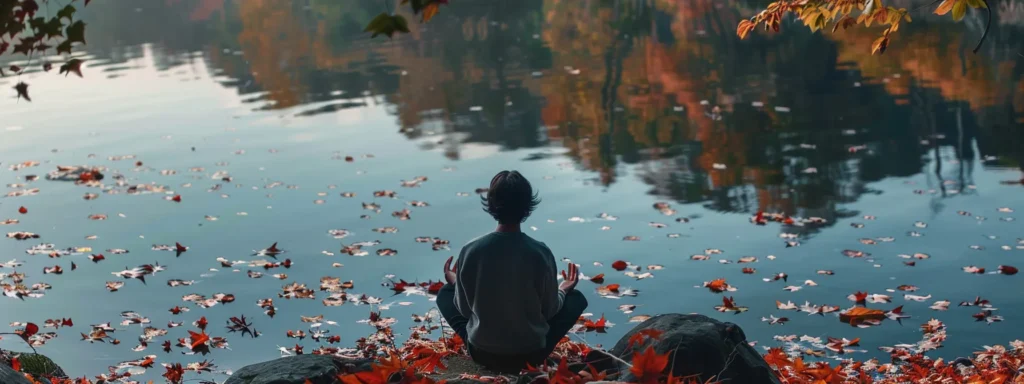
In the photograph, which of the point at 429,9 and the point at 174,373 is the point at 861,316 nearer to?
the point at 174,373

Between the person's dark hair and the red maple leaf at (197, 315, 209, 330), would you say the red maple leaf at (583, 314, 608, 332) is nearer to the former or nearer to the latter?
the person's dark hair

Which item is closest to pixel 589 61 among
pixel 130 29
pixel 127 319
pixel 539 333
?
pixel 127 319

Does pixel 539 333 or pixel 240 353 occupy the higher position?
pixel 539 333

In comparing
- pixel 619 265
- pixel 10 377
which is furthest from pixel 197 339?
pixel 619 265

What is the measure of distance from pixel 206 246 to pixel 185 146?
623 cm

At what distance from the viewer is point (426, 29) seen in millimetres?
34500

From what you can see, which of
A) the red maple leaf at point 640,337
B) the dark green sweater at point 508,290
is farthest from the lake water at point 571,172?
the red maple leaf at point 640,337

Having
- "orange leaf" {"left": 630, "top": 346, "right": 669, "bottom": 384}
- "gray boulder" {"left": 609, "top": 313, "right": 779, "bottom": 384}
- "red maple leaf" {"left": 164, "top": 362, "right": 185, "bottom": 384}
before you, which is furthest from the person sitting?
"red maple leaf" {"left": 164, "top": 362, "right": 185, "bottom": 384}

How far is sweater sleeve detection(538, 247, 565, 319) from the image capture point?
4.64 metres

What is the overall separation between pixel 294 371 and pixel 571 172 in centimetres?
869

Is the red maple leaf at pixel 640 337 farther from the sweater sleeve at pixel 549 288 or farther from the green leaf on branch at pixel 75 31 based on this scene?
the green leaf on branch at pixel 75 31

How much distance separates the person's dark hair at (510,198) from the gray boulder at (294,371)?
1.13 meters

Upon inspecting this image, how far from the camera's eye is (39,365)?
616 centimetres

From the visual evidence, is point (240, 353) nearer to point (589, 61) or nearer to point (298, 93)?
point (298, 93)
